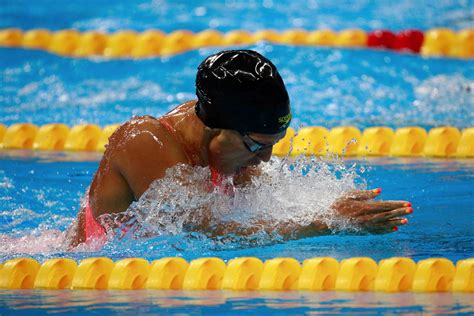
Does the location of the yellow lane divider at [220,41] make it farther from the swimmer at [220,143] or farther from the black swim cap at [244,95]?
the black swim cap at [244,95]

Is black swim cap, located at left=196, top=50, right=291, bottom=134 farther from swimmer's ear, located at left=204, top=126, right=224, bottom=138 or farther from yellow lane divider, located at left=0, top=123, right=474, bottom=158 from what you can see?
yellow lane divider, located at left=0, top=123, right=474, bottom=158

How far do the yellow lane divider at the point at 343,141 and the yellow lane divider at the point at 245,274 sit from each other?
2.20 metres

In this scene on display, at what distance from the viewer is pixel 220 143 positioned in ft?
11.9

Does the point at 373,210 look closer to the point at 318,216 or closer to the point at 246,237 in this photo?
the point at 318,216

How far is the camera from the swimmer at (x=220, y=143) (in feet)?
11.6

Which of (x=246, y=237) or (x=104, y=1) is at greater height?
(x=104, y=1)

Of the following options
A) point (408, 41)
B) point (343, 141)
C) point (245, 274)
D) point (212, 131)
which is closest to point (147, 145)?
point (212, 131)

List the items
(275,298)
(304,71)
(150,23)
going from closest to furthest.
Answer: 1. (275,298)
2. (304,71)
3. (150,23)

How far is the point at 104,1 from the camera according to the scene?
1060cm

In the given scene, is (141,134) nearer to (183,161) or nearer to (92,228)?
(183,161)

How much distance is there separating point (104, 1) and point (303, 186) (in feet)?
22.9

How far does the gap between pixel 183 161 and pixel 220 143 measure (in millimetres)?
172

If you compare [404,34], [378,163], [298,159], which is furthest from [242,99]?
[404,34]

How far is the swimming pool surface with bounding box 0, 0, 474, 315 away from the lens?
3.48 m
